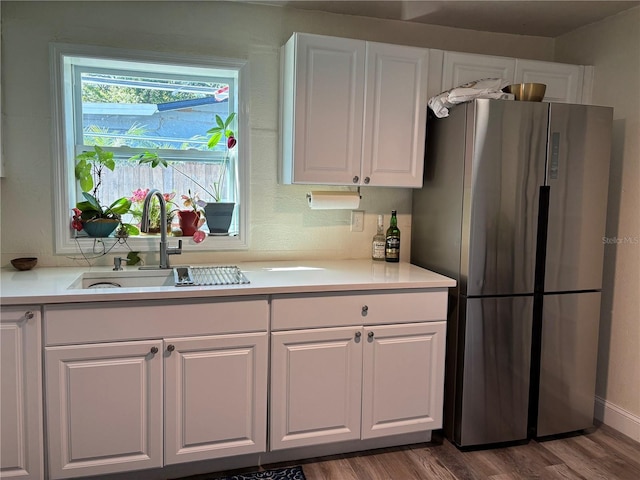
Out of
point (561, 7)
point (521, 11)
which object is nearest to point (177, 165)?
point (521, 11)

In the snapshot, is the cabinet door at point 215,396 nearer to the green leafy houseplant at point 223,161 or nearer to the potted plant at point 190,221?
the potted plant at point 190,221

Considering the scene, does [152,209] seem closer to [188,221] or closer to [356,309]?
[188,221]

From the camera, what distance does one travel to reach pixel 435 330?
2.42 metres

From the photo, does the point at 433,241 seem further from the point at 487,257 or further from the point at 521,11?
the point at 521,11

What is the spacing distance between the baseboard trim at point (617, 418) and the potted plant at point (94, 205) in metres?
2.81

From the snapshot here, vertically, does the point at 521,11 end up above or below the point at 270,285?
above

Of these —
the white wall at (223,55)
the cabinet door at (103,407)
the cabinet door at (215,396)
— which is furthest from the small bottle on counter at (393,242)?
the cabinet door at (103,407)

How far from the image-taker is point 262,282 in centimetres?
221

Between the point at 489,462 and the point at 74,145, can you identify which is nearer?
the point at 489,462

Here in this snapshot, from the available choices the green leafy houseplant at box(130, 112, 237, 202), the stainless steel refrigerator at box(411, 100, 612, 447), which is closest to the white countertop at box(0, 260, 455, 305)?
the stainless steel refrigerator at box(411, 100, 612, 447)

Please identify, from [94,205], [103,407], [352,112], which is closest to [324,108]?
[352,112]

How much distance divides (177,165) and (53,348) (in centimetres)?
120

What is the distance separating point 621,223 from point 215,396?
2318mm

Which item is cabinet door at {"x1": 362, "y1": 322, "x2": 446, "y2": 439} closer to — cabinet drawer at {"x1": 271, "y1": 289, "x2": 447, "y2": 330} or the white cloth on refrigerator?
cabinet drawer at {"x1": 271, "y1": 289, "x2": 447, "y2": 330}
